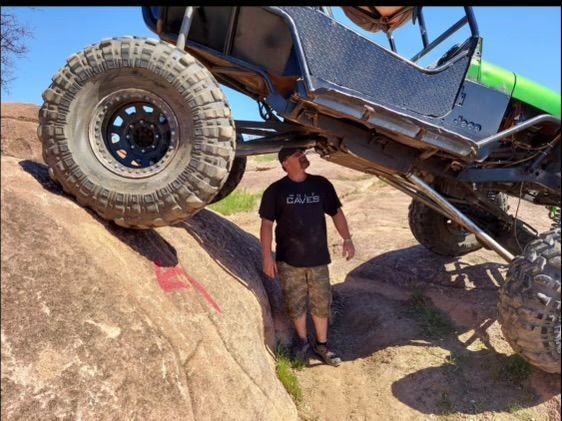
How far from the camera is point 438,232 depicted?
5242mm

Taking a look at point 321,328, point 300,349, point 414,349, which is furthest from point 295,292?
point 414,349

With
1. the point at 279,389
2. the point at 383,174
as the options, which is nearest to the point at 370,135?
the point at 383,174

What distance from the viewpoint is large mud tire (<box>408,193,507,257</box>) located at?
206 inches

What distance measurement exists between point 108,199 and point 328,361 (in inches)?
81.2

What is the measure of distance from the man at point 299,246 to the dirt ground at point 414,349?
0.36 metres

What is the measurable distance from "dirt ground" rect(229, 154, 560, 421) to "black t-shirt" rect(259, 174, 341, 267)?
2.76 feet

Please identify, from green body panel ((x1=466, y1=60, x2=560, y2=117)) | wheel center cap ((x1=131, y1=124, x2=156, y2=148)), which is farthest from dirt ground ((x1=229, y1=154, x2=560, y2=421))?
wheel center cap ((x1=131, y1=124, x2=156, y2=148))

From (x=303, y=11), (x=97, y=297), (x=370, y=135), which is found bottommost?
(x=97, y=297)

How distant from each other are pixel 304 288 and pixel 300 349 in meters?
0.49

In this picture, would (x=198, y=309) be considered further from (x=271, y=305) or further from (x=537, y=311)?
(x=537, y=311)

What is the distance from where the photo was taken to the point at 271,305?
4.11m

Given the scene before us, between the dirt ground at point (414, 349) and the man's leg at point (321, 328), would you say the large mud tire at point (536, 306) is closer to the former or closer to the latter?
the dirt ground at point (414, 349)

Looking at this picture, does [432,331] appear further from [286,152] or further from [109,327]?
[109,327]

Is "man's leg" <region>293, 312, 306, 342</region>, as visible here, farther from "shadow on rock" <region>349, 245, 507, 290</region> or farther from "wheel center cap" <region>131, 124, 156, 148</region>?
"wheel center cap" <region>131, 124, 156, 148</region>
